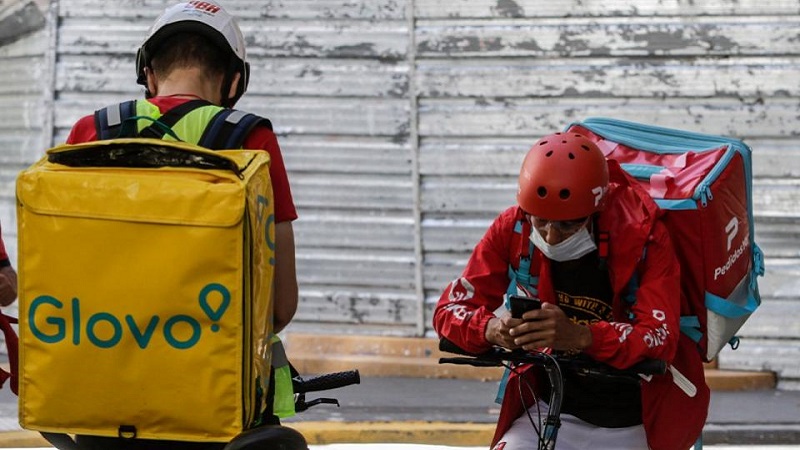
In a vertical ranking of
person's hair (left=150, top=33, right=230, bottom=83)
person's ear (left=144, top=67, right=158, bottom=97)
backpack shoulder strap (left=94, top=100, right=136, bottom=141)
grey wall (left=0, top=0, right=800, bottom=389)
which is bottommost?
grey wall (left=0, top=0, right=800, bottom=389)

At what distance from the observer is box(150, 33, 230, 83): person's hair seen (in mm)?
3566

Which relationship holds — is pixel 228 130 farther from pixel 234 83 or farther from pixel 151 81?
pixel 151 81

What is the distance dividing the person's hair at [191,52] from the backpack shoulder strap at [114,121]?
14cm

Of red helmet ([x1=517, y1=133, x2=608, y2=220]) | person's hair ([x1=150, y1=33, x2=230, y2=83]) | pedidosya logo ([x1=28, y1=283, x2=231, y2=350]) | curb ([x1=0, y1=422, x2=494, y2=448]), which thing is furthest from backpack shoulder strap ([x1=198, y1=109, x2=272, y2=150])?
curb ([x1=0, y1=422, x2=494, y2=448])

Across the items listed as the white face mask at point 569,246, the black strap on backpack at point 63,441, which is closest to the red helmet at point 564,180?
the white face mask at point 569,246

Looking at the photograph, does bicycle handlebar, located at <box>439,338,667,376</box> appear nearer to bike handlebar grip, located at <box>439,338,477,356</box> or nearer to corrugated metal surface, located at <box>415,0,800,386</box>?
bike handlebar grip, located at <box>439,338,477,356</box>

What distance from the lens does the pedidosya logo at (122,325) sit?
10.2 ft

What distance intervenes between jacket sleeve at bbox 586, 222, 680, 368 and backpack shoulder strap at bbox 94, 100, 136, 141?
4.57ft

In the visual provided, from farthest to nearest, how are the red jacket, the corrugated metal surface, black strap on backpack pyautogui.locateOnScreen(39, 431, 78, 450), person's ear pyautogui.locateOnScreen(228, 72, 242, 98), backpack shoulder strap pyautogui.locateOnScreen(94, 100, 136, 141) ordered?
1. the corrugated metal surface
2. the red jacket
3. person's ear pyautogui.locateOnScreen(228, 72, 242, 98)
4. backpack shoulder strap pyautogui.locateOnScreen(94, 100, 136, 141)
5. black strap on backpack pyautogui.locateOnScreen(39, 431, 78, 450)

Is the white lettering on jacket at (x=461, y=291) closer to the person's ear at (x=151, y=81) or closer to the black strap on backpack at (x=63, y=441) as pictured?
the person's ear at (x=151, y=81)

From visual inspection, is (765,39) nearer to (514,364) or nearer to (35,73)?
(35,73)

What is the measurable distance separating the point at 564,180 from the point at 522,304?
423 mm

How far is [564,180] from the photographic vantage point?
4.11 metres

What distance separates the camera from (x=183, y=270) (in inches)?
122
